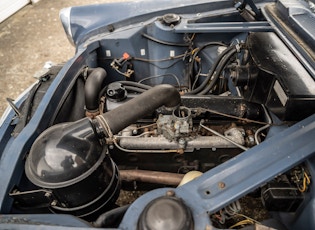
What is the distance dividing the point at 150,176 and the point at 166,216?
2.06 ft

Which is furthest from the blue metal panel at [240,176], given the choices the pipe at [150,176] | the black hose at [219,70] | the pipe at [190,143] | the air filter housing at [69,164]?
the black hose at [219,70]

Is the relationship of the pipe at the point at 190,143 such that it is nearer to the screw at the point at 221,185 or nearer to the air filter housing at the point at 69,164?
the air filter housing at the point at 69,164

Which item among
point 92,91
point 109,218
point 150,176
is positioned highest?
point 92,91

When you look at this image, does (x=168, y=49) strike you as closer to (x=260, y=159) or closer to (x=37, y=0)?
(x=260, y=159)

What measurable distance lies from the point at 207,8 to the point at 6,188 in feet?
5.57

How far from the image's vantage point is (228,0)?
198 centimetres

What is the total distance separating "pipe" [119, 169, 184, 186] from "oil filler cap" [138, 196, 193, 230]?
55 centimetres

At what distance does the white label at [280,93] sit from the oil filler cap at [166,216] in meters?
0.62

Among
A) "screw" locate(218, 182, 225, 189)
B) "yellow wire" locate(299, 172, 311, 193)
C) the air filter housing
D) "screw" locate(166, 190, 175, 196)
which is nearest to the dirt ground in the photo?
the air filter housing

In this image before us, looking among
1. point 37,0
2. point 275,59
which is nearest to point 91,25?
point 275,59

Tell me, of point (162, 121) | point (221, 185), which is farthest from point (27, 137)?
point (221, 185)

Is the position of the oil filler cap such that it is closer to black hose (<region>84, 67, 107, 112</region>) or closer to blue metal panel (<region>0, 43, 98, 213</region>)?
blue metal panel (<region>0, 43, 98, 213</region>)

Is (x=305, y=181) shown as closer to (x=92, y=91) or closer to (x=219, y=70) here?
(x=219, y=70)

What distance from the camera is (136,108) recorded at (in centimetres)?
116
